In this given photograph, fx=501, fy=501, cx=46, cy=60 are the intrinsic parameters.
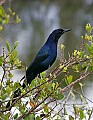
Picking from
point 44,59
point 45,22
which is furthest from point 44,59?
point 45,22

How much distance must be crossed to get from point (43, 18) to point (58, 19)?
1.56 ft

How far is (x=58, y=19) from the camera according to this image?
1573 centimetres

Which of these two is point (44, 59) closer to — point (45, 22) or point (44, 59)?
point (44, 59)

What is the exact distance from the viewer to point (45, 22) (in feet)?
49.7

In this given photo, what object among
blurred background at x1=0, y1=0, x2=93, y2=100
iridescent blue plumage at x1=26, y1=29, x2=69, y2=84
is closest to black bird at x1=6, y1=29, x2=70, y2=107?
iridescent blue plumage at x1=26, y1=29, x2=69, y2=84

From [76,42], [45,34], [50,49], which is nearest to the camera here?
[50,49]

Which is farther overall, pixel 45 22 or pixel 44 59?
pixel 45 22

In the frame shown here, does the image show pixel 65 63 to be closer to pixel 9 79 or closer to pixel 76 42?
pixel 9 79

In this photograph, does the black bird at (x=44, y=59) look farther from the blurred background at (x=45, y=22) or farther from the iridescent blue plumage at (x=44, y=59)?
the blurred background at (x=45, y=22)

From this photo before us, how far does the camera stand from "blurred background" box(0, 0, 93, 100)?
11117mm

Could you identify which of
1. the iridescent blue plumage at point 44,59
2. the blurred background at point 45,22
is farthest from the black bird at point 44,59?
the blurred background at point 45,22

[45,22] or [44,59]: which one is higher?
[45,22]

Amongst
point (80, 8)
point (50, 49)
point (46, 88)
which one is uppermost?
point (80, 8)

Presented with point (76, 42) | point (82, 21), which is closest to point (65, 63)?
point (76, 42)
